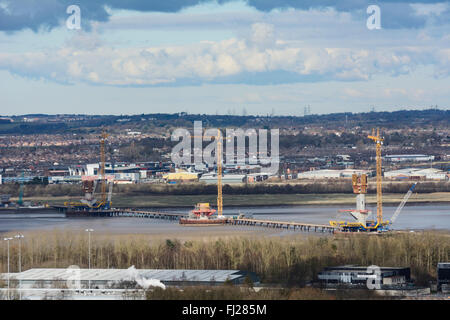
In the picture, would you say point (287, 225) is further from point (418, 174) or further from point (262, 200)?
point (418, 174)

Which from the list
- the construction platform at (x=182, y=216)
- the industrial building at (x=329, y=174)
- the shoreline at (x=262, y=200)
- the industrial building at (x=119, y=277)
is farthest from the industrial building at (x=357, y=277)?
the industrial building at (x=329, y=174)

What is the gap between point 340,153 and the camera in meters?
112

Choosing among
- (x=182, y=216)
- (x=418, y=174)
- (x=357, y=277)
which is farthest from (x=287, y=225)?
(x=418, y=174)

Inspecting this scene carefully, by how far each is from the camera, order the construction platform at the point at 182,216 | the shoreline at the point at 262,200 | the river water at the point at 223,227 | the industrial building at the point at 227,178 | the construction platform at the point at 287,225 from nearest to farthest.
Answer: the river water at the point at 223,227 < the construction platform at the point at 287,225 < the construction platform at the point at 182,216 < the shoreline at the point at 262,200 < the industrial building at the point at 227,178

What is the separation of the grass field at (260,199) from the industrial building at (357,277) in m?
36.8

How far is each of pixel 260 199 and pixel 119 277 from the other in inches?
1841

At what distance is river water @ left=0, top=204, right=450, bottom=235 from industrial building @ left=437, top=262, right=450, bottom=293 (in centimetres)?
1623

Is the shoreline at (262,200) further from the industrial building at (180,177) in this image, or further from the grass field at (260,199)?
the industrial building at (180,177)

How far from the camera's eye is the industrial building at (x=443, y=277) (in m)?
27.5

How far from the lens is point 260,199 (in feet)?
243

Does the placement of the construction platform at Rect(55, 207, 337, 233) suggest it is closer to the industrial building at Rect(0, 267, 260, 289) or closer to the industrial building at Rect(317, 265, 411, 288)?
the industrial building at Rect(317, 265, 411, 288)

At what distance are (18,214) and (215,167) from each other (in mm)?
33848

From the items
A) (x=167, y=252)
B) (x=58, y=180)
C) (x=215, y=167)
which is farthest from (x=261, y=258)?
(x=215, y=167)

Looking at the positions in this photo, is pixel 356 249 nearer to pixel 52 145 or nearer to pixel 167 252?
pixel 167 252
